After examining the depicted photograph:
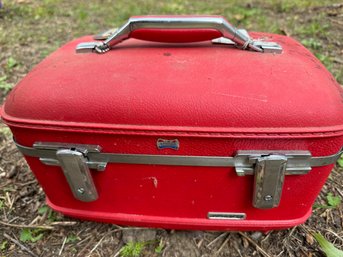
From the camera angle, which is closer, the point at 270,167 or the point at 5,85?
the point at 270,167

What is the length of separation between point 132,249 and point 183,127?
55 cm

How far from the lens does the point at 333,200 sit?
121 cm

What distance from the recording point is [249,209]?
3.09 feet

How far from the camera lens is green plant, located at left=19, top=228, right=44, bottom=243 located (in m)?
1.10

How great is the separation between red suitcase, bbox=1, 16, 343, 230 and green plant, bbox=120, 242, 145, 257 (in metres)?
0.11

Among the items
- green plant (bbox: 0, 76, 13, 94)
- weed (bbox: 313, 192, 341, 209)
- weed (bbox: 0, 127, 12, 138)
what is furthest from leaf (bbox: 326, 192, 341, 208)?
green plant (bbox: 0, 76, 13, 94)

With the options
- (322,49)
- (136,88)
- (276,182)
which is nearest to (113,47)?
(136,88)

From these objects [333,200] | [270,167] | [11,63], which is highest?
[270,167]

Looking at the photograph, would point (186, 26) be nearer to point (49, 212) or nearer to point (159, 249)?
point (159, 249)

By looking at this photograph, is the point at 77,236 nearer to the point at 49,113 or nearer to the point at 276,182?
the point at 49,113

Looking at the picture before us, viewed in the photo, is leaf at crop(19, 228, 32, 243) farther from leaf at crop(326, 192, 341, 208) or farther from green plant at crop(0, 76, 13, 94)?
leaf at crop(326, 192, 341, 208)

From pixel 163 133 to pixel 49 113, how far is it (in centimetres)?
32

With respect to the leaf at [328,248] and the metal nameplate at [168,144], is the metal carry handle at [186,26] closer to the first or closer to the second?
the metal nameplate at [168,144]

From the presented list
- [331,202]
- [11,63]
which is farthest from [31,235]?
[11,63]
